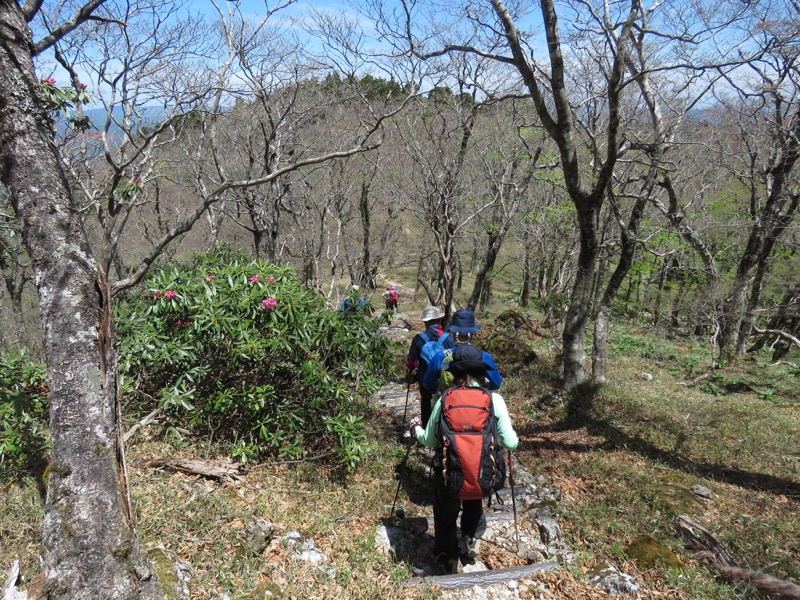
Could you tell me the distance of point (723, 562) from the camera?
13.4 ft

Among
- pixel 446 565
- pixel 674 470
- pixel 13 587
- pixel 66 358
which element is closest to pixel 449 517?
pixel 446 565

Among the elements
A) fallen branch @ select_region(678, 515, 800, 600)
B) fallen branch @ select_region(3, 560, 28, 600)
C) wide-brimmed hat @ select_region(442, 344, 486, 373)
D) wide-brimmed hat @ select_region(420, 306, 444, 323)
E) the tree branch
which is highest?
the tree branch

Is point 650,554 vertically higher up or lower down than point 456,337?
lower down

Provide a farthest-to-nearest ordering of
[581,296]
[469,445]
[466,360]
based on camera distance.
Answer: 1. [581,296]
2. [466,360]
3. [469,445]

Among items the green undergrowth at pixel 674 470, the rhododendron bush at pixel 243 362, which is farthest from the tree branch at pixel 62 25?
the green undergrowth at pixel 674 470

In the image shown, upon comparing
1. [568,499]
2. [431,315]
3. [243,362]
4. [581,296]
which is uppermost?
[581,296]

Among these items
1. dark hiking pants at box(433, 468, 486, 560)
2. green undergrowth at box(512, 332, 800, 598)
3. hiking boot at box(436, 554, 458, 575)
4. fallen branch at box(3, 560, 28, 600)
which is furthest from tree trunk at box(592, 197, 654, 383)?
fallen branch at box(3, 560, 28, 600)

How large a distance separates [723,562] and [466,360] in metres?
3.13

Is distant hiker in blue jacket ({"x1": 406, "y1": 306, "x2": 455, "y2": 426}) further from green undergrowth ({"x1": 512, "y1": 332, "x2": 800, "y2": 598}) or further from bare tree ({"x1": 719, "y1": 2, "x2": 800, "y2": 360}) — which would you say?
bare tree ({"x1": 719, "y1": 2, "x2": 800, "y2": 360})

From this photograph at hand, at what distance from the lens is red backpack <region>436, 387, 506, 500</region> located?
11.4 ft

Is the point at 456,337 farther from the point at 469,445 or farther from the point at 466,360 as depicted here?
the point at 469,445

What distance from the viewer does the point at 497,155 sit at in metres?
13.4

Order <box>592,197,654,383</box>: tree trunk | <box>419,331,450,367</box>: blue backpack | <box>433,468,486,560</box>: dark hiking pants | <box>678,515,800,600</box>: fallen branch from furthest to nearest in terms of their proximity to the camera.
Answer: <box>592,197,654,383</box>: tree trunk → <box>419,331,450,367</box>: blue backpack → <box>433,468,486,560</box>: dark hiking pants → <box>678,515,800,600</box>: fallen branch

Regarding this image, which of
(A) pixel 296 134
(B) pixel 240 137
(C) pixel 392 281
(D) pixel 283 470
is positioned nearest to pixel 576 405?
(D) pixel 283 470
